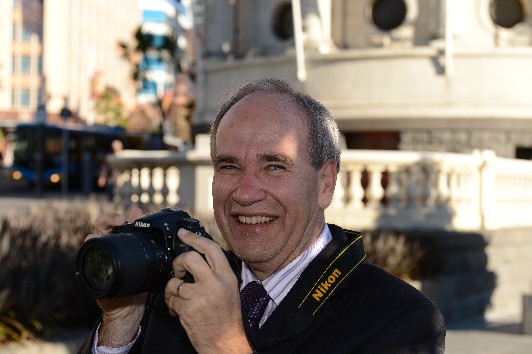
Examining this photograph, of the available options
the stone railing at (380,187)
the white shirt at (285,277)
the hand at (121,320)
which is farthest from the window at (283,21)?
the white shirt at (285,277)

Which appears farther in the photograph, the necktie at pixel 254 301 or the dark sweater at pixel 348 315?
the necktie at pixel 254 301

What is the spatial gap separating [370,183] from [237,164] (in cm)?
1046

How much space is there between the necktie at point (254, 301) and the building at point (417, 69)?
821 inches

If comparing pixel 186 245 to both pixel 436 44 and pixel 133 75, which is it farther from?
pixel 133 75

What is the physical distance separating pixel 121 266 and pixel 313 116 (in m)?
0.76

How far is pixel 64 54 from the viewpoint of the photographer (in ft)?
355

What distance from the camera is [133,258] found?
8.84 ft

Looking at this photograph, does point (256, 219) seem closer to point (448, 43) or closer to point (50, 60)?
point (448, 43)

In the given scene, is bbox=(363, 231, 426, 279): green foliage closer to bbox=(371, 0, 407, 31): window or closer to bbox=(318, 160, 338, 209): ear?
bbox=(318, 160, 338, 209): ear

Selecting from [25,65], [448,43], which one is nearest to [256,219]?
[448,43]

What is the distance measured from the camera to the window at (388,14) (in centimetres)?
2550

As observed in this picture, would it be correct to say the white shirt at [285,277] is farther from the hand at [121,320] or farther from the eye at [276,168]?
the hand at [121,320]

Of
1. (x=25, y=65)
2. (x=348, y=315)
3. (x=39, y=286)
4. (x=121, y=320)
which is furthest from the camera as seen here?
Answer: (x=25, y=65)

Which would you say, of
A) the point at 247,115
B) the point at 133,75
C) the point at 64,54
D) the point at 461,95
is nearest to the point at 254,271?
the point at 247,115
